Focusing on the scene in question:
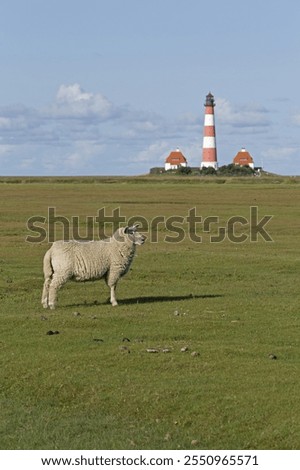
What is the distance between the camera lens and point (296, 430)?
422 inches

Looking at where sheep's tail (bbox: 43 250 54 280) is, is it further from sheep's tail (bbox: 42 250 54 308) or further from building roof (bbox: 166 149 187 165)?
building roof (bbox: 166 149 187 165)

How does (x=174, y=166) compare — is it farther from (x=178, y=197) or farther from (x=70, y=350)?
(x=70, y=350)

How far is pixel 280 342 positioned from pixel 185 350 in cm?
172

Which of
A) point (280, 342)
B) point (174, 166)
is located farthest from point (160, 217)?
point (174, 166)

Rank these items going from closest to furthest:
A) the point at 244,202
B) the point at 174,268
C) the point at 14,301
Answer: the point at 14,301, the point at 174,268, the point at 244,202

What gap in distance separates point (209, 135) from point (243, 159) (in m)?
22.4

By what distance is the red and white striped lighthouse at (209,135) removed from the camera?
391ft

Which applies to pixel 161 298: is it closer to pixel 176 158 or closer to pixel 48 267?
pixel 48 267

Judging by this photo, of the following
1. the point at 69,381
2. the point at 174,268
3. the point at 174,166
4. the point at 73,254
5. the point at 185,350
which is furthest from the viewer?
the point at 174,166

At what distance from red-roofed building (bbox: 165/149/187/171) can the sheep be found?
120 meters

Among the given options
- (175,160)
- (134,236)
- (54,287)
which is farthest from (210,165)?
(54,287)

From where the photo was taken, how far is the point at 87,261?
1828cm

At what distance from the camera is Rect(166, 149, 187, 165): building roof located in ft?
457

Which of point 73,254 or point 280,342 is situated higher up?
point 73,254
